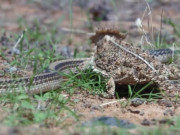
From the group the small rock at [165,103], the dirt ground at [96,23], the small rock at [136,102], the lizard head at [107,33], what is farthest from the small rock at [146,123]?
the lizard head at [107,33]

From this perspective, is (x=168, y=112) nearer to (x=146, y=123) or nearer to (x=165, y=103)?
(x=165, y=103)

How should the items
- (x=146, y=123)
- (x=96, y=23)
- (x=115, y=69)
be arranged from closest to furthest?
(x=146, y=123) < (x=115, y=69) < (x=96, y=23)

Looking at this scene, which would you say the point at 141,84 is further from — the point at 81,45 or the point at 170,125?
the point at 81,45

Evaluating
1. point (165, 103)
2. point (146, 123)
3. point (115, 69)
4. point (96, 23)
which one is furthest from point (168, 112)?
point (96, 23)

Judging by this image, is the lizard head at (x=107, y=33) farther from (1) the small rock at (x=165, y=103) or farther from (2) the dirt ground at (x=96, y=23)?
(1) the small rock at (x=165, y=103)

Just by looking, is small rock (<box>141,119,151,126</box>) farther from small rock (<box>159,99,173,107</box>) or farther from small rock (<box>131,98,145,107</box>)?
small rock (<box>159,99,173,107</box>)

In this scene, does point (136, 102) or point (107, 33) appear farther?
point (107, 33)

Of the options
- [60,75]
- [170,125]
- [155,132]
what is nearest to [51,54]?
[60,75]
